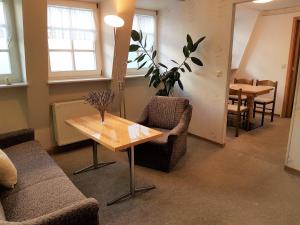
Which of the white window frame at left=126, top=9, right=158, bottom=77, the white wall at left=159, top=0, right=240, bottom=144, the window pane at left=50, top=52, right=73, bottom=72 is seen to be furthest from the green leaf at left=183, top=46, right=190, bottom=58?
the window pane at left=50, top=52, right=73, bottom=72

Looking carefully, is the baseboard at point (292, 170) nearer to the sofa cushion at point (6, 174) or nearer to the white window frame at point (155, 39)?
the white window frame at point (155, 39)

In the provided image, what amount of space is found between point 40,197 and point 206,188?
1654mm

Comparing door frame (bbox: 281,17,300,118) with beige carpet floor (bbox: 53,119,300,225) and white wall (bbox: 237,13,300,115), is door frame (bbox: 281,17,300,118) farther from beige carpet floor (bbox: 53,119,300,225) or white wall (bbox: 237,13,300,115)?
beige carpet floor (bbox: 53,119,300,225)

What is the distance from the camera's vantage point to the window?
4.07m

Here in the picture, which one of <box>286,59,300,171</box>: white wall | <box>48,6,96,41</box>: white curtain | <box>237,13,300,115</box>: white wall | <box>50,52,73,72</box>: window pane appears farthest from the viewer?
<box>237,13,300,115</box>: white wall

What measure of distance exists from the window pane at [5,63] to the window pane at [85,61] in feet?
2.93

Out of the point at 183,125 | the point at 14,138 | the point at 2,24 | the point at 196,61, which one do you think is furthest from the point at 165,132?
the point at 2,24

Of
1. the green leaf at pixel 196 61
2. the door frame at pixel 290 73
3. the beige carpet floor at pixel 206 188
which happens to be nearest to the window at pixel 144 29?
the green leaf at pixel 196 61

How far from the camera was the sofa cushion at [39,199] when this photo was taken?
143 cm

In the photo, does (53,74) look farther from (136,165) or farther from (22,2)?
(136,165)

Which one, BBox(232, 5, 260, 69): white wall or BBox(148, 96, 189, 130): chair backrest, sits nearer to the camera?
BBox(148, 96, 189, 130): chair backrest

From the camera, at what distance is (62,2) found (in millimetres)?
3150

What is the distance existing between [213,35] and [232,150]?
1.74 m

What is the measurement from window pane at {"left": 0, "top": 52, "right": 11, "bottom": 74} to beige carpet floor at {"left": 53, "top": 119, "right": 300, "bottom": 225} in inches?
51.2
